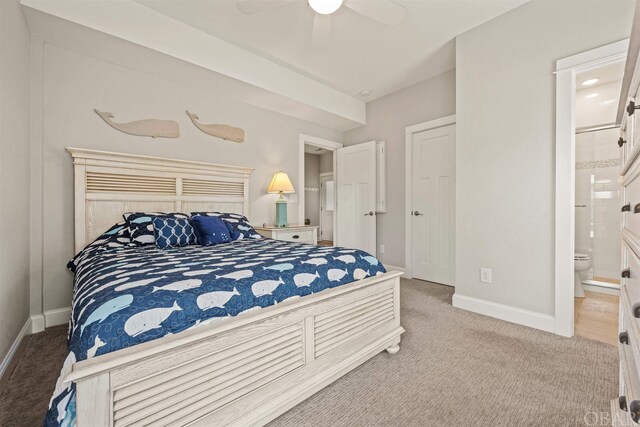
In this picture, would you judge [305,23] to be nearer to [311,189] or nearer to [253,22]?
[253,22]

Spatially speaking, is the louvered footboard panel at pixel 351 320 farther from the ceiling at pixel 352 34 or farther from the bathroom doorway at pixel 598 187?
the bathroom doorway at pixel 598 187

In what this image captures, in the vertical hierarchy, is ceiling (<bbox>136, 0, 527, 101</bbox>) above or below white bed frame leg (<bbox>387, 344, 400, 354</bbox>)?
above

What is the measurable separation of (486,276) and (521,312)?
38 centimetres

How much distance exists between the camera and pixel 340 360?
1581 millimetres

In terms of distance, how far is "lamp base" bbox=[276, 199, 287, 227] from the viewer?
3.74 m

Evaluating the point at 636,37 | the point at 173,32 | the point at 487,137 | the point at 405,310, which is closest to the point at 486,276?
the point at 405,310

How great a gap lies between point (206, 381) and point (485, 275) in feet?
8.20

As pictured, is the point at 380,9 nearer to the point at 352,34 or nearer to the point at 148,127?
the point at 352,34

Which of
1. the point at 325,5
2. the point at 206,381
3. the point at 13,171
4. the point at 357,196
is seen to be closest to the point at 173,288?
the point at 206,381

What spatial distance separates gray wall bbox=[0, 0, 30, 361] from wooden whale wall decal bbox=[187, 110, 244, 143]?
1.33 m

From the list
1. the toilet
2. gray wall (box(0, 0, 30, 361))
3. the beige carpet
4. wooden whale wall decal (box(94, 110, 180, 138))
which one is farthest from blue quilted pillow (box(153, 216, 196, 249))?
the toilet

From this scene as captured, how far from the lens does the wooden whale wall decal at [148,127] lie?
8.74 feet

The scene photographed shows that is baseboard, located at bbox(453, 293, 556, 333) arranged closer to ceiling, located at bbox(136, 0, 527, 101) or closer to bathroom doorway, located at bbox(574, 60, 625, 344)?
bathroom doorway, located at bbox(574, 60, 625, 344)

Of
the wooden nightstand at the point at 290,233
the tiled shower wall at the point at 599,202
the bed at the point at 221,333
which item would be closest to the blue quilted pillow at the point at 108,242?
the bed at the point at 221,333
